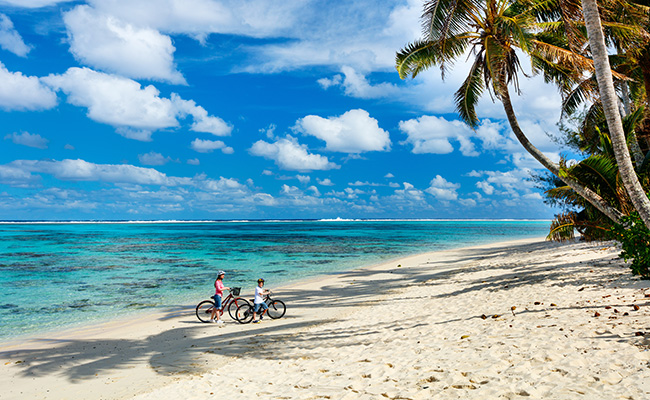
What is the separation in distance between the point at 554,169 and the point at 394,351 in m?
7.27

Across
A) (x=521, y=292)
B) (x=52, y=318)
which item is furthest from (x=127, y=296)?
(x=521, y=292)

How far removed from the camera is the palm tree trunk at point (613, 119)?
7.93m

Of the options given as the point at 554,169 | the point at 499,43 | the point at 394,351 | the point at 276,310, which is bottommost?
the point at 276,310

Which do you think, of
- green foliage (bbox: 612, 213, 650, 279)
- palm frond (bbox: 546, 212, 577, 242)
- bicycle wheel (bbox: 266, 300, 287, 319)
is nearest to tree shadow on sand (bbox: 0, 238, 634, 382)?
bicycle wheel (bbox: 266, 300, 287, 319)

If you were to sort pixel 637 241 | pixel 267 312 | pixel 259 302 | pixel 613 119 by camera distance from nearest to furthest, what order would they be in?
1. pixel 613 119
2. pixel 637 241
3. pixel 259 302
4. pixel 267 312

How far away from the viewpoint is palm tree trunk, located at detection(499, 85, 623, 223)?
1055cm

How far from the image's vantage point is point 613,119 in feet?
26.4

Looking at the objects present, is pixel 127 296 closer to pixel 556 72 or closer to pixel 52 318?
pixel 52 318

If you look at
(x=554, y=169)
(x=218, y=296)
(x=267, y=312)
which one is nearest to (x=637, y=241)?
(x=554, y=169)

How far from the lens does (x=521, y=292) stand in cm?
1148

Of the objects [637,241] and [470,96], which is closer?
[637,241]

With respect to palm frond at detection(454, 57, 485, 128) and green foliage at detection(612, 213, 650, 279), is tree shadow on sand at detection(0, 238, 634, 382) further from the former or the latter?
palm frond at detection(454, 57, 485, 128)

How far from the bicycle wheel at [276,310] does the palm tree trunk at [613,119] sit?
9.79m

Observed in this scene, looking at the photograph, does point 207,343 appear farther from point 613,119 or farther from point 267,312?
point 613,119
